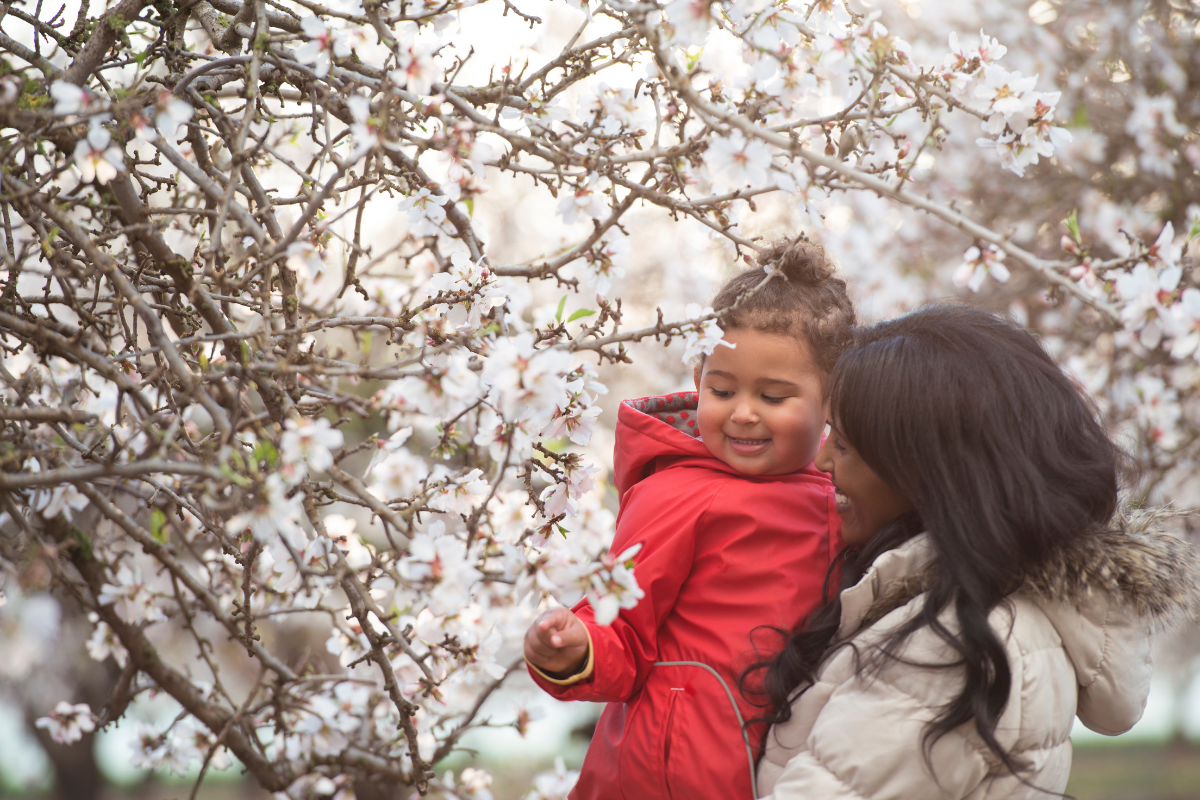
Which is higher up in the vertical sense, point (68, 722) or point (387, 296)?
point (387, 296)

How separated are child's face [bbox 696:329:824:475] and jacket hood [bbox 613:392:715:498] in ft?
0.17

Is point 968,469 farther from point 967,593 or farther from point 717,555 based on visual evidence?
point 717,555

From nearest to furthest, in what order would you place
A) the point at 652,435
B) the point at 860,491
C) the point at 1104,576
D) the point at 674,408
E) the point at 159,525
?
1. the point at 159,525
2. the point at 1104,576
3. the point at 860,491
4. the point at 652,435
5. the point at 674,408

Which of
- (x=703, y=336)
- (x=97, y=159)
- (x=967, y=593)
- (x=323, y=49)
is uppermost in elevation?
(x=323, y=49)

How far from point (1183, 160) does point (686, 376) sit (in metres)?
2.89

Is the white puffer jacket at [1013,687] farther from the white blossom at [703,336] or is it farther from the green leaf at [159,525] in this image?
the green leaf at [159,525]

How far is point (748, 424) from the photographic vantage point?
1.54m

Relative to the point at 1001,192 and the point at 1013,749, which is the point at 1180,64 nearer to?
the point at 1001,192

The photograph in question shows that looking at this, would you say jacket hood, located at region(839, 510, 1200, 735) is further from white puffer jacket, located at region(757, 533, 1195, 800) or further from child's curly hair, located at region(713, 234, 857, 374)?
child's curly hair, located at region(713, 234, 857, 374)

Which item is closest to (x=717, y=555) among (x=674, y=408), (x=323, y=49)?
(x=674, y=408)

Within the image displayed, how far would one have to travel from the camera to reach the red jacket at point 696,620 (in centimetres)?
138

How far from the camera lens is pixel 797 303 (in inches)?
61.2

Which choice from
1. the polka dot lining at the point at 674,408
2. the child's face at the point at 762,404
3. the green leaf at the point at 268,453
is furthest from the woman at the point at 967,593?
the green leaf at the point at 268,453

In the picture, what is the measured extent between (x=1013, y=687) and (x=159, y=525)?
3.59 feet
